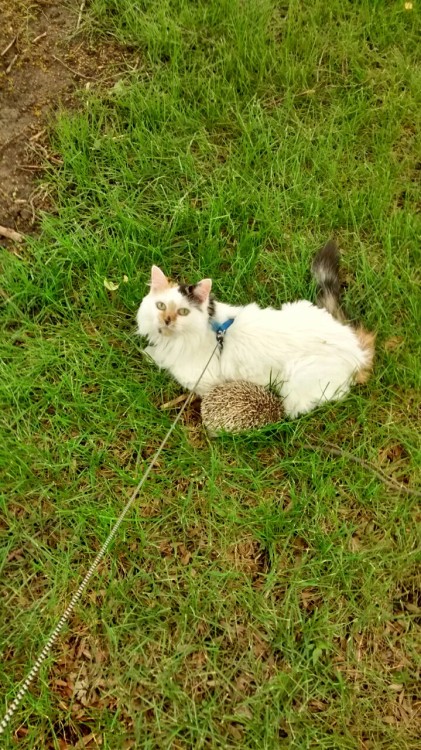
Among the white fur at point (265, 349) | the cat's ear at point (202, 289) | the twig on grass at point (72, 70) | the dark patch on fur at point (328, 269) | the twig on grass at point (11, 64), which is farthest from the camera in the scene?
the twig on grass at point (72, 70)

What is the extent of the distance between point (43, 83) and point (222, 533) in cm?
295

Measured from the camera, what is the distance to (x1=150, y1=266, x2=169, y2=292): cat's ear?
250 cm

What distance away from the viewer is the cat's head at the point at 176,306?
8.16 feet

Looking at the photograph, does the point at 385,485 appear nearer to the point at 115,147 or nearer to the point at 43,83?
the point at 115,147

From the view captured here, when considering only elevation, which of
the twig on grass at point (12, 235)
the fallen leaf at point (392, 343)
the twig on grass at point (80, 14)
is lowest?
the fallen leaf at point (392, 343)

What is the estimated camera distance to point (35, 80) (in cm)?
334

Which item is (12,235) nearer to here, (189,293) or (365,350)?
(189,293)

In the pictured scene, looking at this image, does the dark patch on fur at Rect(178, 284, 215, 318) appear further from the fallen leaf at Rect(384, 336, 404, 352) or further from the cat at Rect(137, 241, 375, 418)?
the fallen leaf at Rect(384, 336, 404, 352)

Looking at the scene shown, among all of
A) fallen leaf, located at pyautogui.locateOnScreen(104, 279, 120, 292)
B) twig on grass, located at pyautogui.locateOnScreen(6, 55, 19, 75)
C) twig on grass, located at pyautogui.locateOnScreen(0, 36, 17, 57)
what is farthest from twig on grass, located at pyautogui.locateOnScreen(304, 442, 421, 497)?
twig on grass, located at pyautogui.locateOnScreen(0, 36, 17, 57)

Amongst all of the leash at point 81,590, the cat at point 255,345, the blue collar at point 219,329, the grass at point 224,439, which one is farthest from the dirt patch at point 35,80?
the leash at point 81,590

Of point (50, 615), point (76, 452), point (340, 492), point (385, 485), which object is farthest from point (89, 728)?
point (385, 485)

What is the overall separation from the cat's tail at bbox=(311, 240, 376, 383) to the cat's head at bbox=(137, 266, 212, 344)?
0.74 m

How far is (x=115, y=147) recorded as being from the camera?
320 centimetres

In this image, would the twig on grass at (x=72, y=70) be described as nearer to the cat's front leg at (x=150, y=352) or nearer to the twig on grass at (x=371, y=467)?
the cat's front leg at (x=150, y=352)
